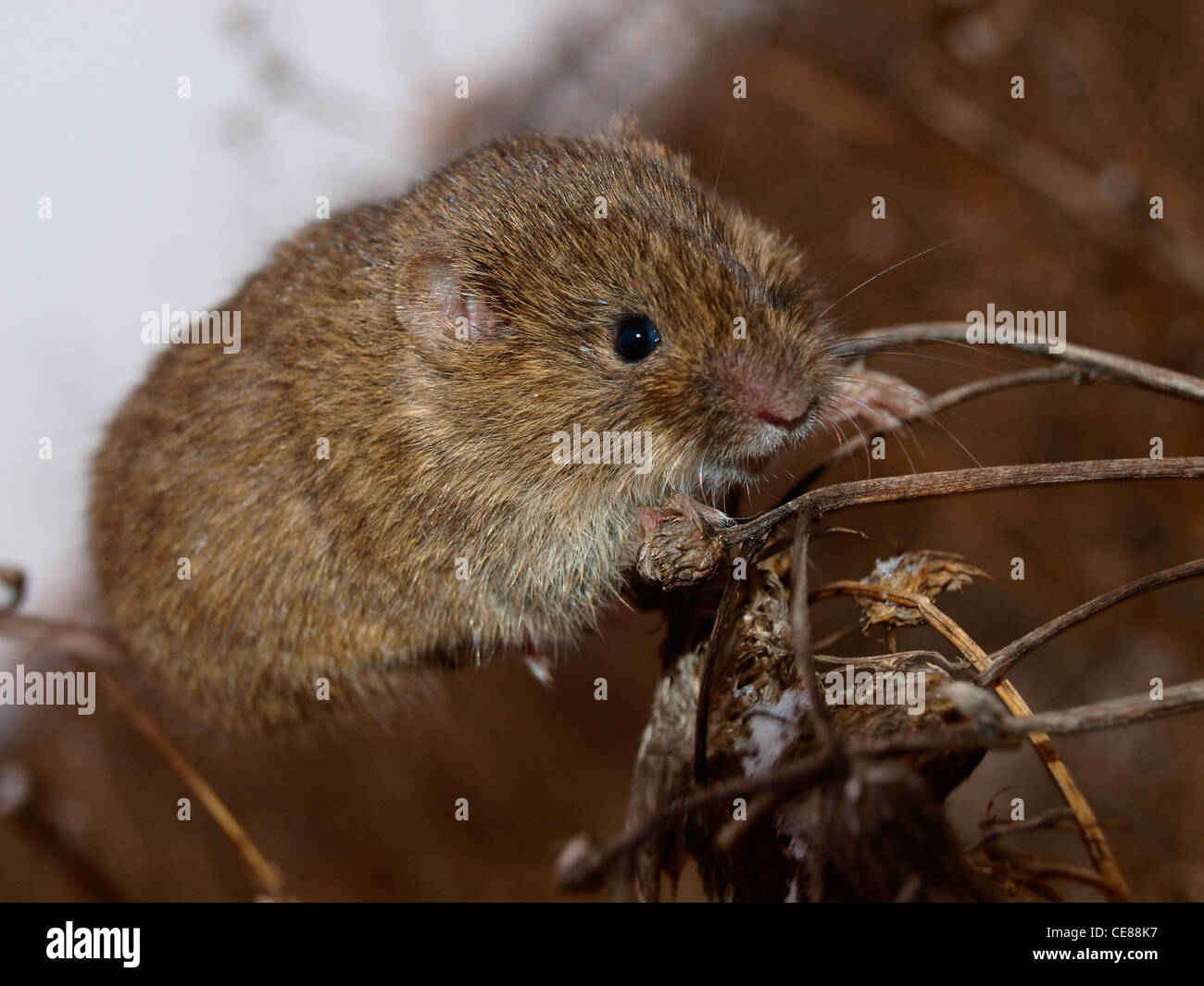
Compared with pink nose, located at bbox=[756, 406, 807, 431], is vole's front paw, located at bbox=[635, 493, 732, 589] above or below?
below

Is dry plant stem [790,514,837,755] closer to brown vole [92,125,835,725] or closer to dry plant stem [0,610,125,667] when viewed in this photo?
brown vole [92,125,835,725]

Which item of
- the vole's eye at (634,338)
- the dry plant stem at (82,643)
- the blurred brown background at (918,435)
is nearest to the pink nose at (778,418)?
the vole's eye at (634,338)

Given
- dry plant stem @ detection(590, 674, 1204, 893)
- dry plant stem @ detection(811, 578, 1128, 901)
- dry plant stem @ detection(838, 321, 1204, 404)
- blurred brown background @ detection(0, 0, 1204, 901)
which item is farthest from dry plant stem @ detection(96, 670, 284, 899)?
dry plant stem @ detection(838, 321, 1204, 404)

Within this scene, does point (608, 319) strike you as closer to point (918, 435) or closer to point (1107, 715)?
point (1107, 715)

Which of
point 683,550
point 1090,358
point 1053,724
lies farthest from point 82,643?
point 1090,358

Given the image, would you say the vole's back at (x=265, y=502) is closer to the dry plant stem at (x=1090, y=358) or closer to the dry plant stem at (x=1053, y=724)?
the dry plant stem at (x=1090, y=358)

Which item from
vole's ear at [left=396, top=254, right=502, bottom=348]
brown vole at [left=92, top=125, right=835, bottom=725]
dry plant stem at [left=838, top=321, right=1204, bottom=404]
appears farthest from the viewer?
vole's ear at [left=396, top=254, right=502, bottom=348]

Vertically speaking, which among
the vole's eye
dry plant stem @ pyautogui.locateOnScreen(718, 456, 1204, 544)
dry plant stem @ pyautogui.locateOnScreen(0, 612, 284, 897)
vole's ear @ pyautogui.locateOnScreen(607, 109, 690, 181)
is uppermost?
vole's ear @ pyautogui.locateOnScreen(607, 109, 690, 181)
